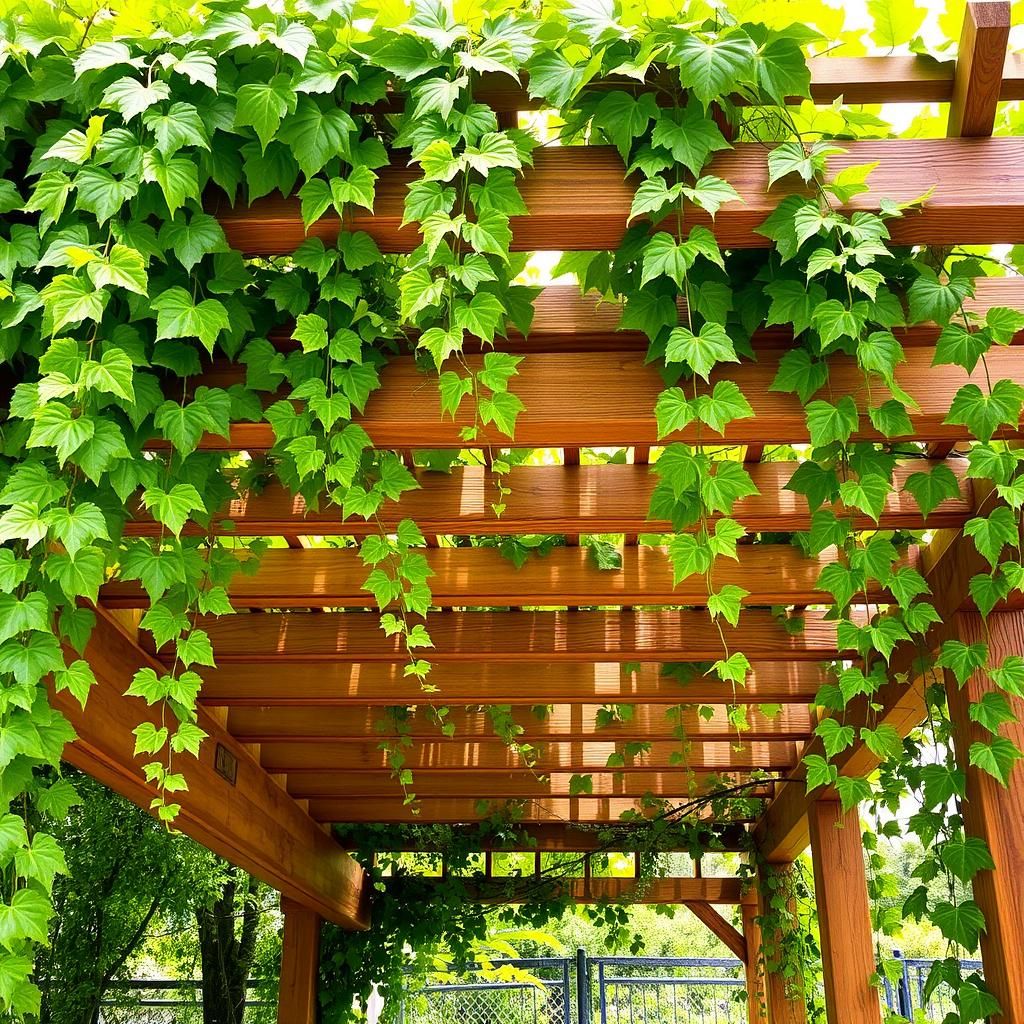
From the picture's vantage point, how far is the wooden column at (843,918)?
3865 mm

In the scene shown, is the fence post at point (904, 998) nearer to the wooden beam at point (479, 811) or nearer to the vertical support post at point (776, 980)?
the vertical support post at point (776, 980)

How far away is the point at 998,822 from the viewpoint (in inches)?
88.1

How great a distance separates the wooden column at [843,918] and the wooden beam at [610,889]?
127cm

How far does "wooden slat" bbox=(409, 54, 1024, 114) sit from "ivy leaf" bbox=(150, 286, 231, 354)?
1.69ft

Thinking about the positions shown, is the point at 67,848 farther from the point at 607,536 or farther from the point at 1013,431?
the point at 1013,431

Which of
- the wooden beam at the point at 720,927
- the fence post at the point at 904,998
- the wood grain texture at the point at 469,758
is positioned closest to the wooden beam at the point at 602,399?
the wood grain texture at the point at 469,758

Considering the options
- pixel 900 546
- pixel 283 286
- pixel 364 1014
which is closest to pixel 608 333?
pixel 283 286

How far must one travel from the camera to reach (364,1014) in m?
5.42

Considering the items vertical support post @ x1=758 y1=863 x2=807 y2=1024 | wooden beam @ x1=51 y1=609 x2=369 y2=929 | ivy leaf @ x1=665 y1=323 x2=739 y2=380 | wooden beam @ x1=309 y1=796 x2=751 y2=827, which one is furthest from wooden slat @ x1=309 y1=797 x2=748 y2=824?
ivy leaf @ x1=665 y1=323 x2=739 y2=380

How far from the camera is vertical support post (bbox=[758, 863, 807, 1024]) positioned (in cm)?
507

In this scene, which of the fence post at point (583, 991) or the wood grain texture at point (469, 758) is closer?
the wood grain texture at point (469, 758)

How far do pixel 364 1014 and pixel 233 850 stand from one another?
6.96 feet

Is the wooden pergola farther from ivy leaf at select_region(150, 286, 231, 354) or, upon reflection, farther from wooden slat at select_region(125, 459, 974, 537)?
ivy leaf at select_region(150, 286, 231, 354)

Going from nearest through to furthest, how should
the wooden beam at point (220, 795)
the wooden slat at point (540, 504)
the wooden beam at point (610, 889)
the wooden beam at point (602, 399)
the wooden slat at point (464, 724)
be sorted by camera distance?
the wooden beam at point (602, 399), the wooden slat at point (540, 504), the wooden beam at point (220, 795), the wooden slat at point (464, 724), the wooden beam at point (610, 889)
